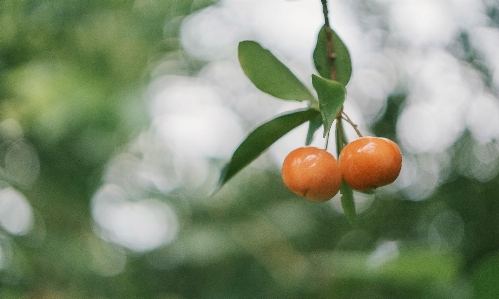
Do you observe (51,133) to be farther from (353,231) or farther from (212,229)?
(353,231)

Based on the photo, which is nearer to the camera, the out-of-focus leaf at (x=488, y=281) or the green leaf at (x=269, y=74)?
the green leaf at (x=269, y=74)

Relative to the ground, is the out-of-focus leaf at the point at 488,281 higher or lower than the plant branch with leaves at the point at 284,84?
lower

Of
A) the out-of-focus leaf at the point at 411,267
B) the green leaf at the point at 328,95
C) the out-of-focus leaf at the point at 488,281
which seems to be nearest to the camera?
the green leaf at the point at 328,95

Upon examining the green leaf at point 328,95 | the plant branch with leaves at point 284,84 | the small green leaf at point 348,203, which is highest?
the green leaf at point 328,95

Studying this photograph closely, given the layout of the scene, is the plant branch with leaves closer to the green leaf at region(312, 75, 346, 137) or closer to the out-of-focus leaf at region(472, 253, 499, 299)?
the green leaf at region(312, 75, 346, 137)

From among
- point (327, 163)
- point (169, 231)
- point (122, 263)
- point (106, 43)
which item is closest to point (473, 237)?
point (169, 231)

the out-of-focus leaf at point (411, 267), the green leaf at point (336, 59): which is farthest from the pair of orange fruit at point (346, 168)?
the out-of-focus leaf at point (411, 267)

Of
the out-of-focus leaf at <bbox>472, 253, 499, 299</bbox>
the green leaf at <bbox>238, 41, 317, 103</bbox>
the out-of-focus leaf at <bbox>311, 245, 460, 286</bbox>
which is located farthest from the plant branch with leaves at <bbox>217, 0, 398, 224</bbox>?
the out-of-focus leaf at <bbox>311, 245, 460, 286</bbox>

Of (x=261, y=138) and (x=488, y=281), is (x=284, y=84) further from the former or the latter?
(x=488, y=281)

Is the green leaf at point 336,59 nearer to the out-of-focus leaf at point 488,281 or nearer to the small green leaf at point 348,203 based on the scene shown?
the small green leaf at point 348,203
